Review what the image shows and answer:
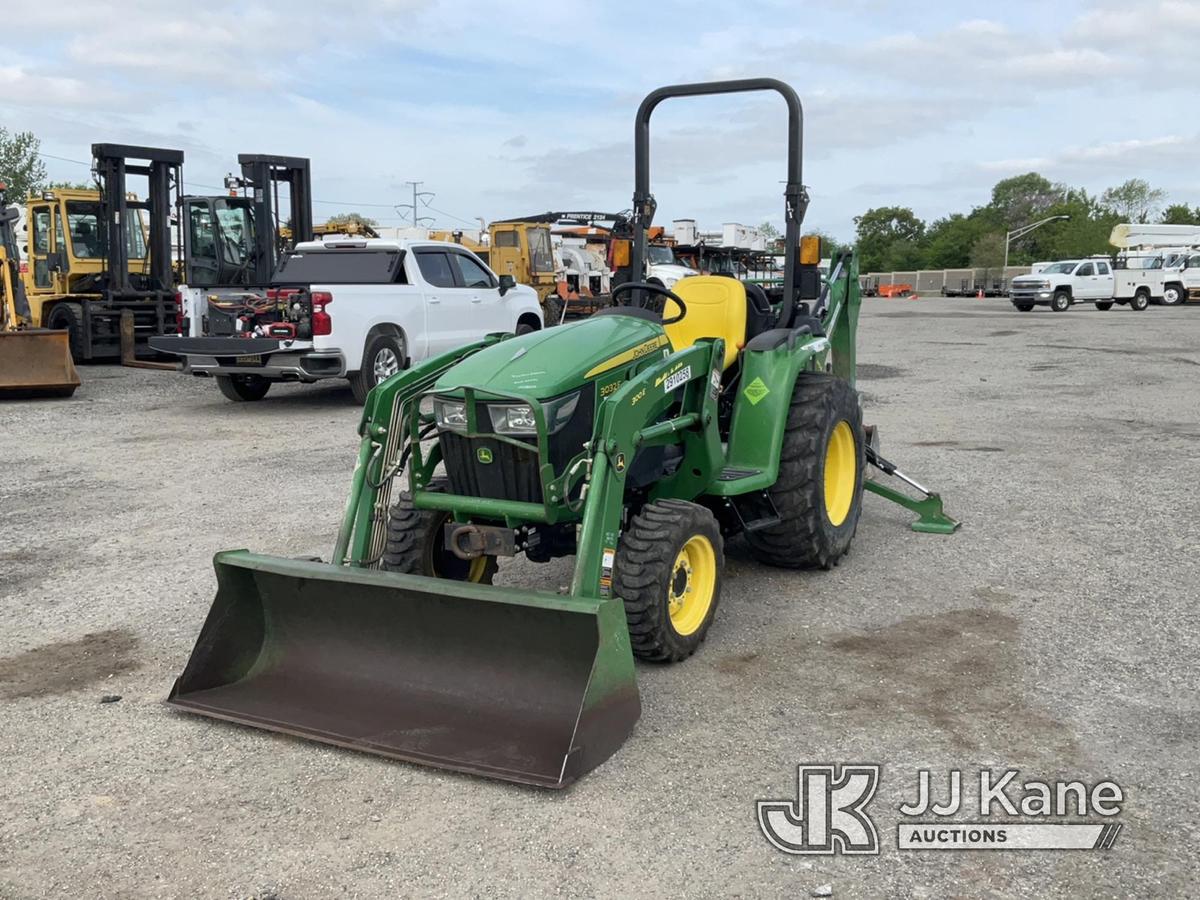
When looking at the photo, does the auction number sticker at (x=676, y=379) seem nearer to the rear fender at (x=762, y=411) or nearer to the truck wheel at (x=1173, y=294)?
the rear fender at (x=762, y=411)

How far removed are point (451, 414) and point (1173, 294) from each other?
40247 millimetres

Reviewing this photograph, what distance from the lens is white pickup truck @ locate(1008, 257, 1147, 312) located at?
1425 inches

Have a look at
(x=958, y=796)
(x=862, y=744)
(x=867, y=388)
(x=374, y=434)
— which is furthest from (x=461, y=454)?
(x=867, y=388)

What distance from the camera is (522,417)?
14.5 ft

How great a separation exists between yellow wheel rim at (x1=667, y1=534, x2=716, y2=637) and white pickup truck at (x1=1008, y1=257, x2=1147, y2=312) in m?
33.9

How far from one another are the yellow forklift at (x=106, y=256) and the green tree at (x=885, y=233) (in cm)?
9462

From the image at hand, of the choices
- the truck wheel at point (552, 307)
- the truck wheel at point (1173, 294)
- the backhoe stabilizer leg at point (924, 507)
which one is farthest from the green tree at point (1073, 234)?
the backhoe stabilizer leg at point (924, 507)

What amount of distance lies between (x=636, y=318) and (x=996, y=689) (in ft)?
7.03

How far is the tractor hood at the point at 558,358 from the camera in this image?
449 centimetres

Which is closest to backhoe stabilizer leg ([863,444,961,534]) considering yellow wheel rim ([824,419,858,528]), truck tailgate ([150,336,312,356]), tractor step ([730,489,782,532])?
yellow wheel rim ([824,419,858,528])

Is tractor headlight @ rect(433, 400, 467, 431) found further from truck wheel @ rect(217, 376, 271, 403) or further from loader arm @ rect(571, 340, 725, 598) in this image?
truck wheel @ rect(217, 376, 271, 403)

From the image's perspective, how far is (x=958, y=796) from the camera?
11.7ft

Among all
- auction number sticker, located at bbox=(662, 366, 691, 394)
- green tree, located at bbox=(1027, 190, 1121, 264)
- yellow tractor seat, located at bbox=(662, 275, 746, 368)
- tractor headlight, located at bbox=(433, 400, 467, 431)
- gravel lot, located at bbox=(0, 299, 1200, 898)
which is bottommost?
gravel lot, located at bbox=(0, 299, 1200, 898)

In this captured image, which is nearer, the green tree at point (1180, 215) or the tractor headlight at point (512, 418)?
the tractor headlight at point (512, 418)
